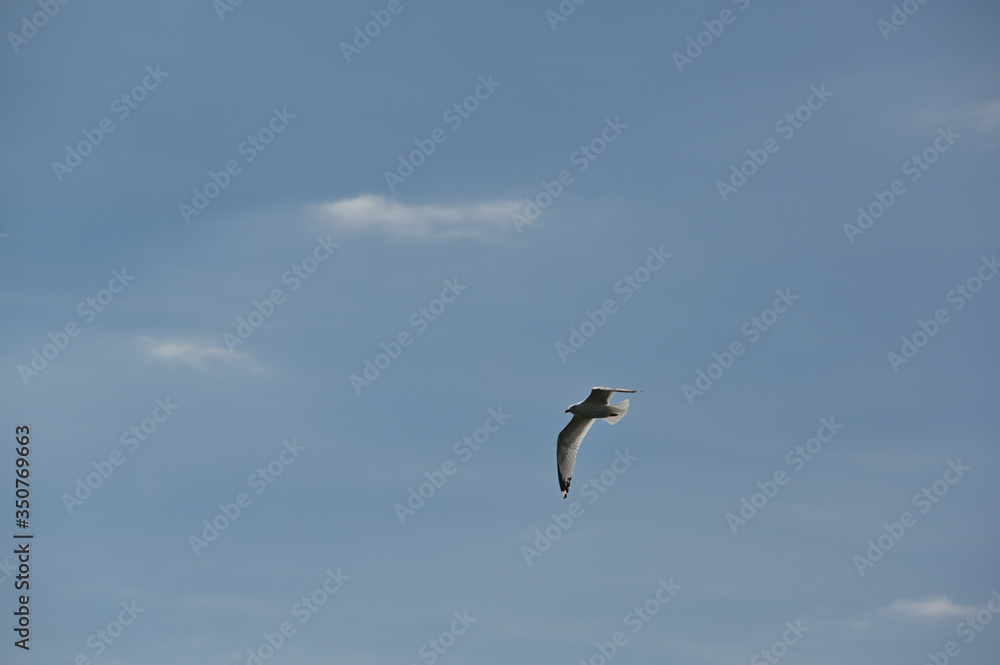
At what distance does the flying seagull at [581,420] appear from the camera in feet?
123

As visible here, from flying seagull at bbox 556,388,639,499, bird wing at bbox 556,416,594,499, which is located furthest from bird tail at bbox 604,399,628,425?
bird wing at bbox 556,416,594,499

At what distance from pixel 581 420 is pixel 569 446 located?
1.79m

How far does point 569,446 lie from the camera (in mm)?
41250

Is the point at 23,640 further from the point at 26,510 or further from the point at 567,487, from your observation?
the point at 567,487

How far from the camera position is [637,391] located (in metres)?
33.2

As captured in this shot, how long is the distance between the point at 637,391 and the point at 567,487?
32.9 feet

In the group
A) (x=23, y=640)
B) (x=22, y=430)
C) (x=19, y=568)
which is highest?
(x=22, y=430)

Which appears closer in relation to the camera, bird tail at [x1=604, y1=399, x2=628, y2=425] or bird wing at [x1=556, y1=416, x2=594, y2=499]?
bird tail at [x1=604, y1=399, x2=628, y2=425]

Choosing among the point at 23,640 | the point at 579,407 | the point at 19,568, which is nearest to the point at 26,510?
the point at 19,568

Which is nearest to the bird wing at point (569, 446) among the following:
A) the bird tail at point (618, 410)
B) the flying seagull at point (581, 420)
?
the flying seagull at point (581, 420)

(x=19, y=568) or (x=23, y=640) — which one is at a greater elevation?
(x=19, y=568)

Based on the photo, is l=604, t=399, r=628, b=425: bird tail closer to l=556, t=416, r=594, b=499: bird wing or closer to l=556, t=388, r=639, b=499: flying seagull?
l=556, t=388, r=639, b=499: flying seagull

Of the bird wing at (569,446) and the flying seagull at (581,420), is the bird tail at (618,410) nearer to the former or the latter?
the flying seagull at (581,420)

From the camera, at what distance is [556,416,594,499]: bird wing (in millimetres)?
40281
